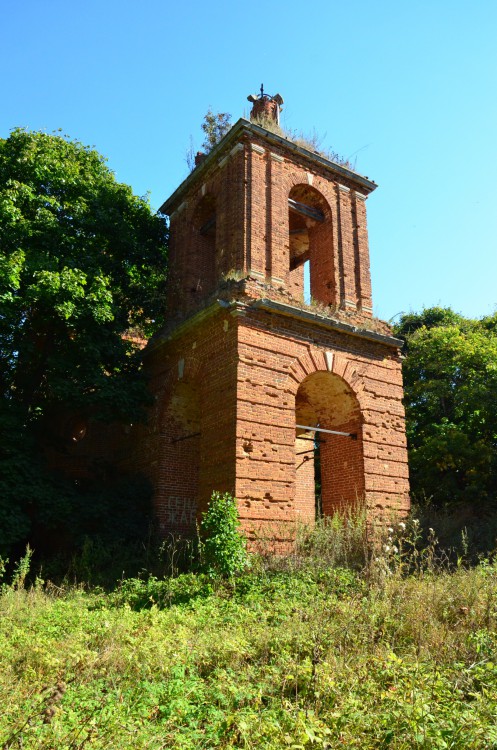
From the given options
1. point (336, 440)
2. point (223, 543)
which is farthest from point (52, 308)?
point (336, 440)

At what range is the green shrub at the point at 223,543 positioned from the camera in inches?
341

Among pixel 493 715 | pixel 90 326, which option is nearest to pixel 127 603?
pixel 493 715

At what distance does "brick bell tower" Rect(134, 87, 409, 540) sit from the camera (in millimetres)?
10625

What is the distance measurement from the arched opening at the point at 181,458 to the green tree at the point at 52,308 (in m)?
0.83

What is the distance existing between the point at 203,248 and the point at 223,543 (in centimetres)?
926

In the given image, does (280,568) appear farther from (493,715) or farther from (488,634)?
(493,715)

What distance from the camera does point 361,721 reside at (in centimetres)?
425

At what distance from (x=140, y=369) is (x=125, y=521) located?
4.47 m

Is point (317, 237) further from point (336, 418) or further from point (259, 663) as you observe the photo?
point (259, 663)

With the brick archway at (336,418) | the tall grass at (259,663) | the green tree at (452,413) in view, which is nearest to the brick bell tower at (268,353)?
the brick archway at (336,418)

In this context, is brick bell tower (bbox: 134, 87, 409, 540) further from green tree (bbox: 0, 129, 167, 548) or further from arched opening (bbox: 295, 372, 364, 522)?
green tree (bbox: 0, 129, 167, 548)

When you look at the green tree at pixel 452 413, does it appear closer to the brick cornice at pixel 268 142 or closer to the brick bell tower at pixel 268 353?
the brick bell tower at pixel 268 353

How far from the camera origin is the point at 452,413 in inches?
794

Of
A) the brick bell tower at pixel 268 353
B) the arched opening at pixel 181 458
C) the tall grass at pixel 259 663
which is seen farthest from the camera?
the arched opening at pixel 181 458
